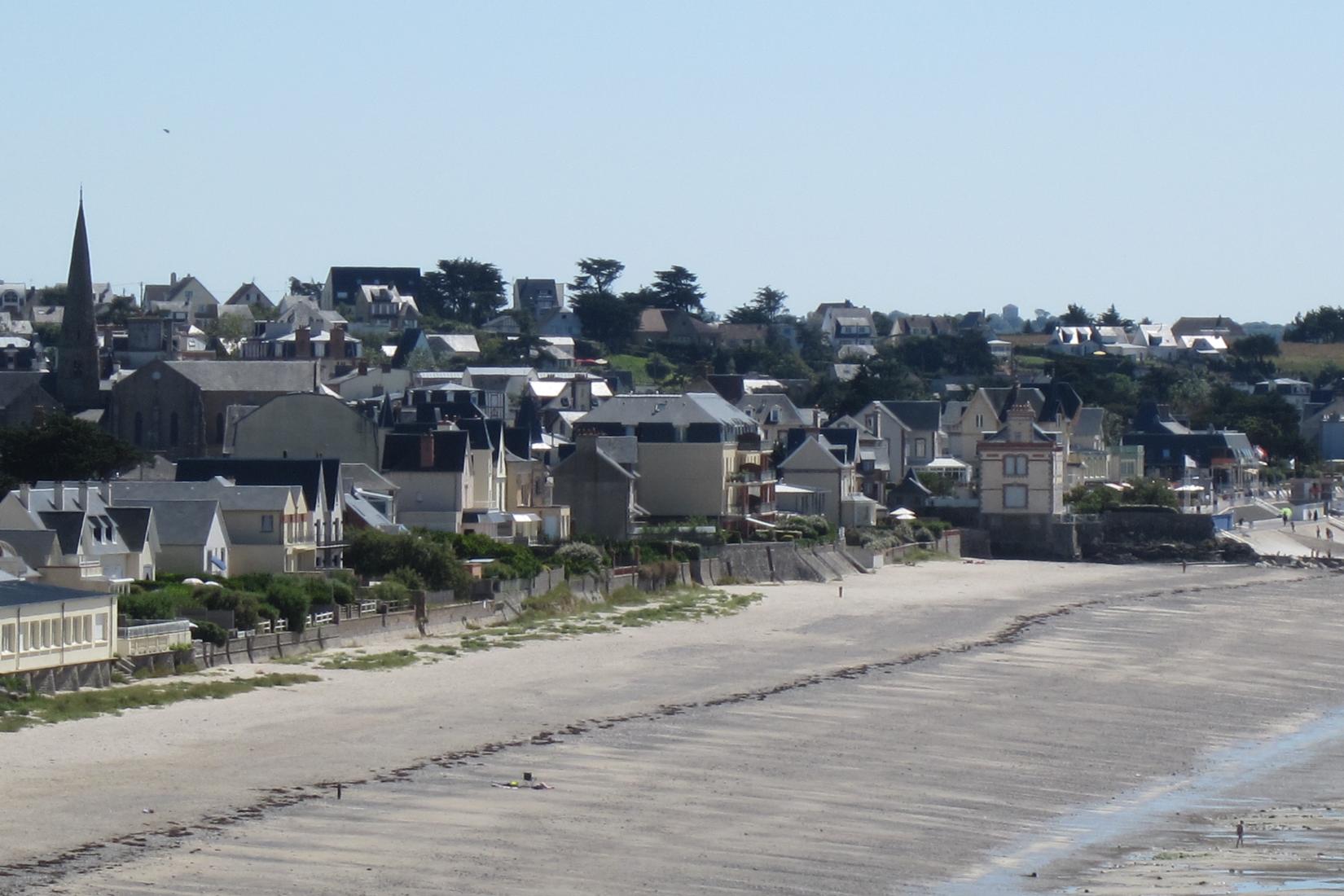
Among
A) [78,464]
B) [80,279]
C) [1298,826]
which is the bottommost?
[1298,826]

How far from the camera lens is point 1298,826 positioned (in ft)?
92.9

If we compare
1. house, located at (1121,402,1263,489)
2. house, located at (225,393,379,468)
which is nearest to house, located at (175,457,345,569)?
house, located at (225,393,379,468)

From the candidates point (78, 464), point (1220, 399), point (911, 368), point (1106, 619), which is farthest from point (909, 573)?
point (911, 368)

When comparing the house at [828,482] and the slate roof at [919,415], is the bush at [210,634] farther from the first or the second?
the slate roof at [919,415]

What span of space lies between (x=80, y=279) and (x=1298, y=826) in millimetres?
70973

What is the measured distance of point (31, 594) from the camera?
112 feet

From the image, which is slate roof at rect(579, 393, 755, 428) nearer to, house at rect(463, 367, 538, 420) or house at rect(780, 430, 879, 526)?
house at rect(780, 430, 879, 526)

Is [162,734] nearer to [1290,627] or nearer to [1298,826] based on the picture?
[1298,826]

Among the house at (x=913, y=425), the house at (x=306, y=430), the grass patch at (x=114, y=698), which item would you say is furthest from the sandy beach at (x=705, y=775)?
the house at (x=913, y=425)

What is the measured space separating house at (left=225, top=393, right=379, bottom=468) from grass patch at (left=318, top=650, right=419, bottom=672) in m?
22.5

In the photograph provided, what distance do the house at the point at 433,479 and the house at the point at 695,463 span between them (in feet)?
36.0

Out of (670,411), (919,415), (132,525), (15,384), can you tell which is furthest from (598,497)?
(15,384)

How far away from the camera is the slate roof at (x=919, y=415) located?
9350 centimetres

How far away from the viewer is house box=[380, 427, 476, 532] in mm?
61219
